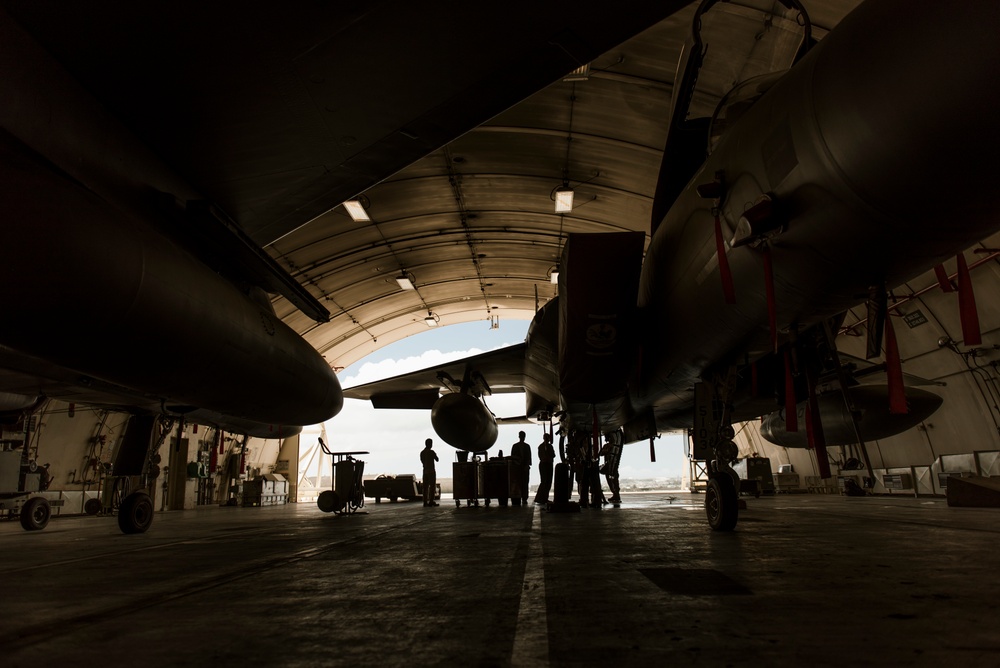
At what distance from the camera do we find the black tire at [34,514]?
8.27 metres

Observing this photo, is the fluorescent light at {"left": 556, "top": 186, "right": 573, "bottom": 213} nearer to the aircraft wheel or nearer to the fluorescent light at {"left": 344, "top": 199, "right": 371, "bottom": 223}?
the fluorescent light at {"left": 344, "top": 199, "right": 371, "bottom": 223}

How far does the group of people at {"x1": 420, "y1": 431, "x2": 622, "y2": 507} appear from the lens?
33.7ft

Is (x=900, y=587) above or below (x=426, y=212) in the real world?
below

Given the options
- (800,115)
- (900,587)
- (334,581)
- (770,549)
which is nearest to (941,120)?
(800,115)

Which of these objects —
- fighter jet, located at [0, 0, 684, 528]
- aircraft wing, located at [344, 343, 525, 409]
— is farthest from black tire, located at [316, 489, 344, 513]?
fighter jet, located at [0, 0, 684, 528]

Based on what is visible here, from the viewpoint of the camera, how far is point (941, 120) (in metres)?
2.04

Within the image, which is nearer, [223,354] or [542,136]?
[223,354]

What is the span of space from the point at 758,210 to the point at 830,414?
4733 mm

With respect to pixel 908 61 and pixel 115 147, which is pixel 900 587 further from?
pixel 115 147

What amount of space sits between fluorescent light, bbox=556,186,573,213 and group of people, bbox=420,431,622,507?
16.6 feet

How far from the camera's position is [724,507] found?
15.0 ft

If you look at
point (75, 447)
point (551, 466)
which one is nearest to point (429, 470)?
point (551, 466)

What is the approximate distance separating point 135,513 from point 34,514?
3482mm

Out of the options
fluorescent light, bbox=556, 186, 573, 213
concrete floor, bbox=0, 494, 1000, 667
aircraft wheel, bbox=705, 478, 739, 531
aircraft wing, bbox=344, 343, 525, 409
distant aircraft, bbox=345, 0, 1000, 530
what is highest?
fluorescent light, bbox=556, 186, 573, 213
